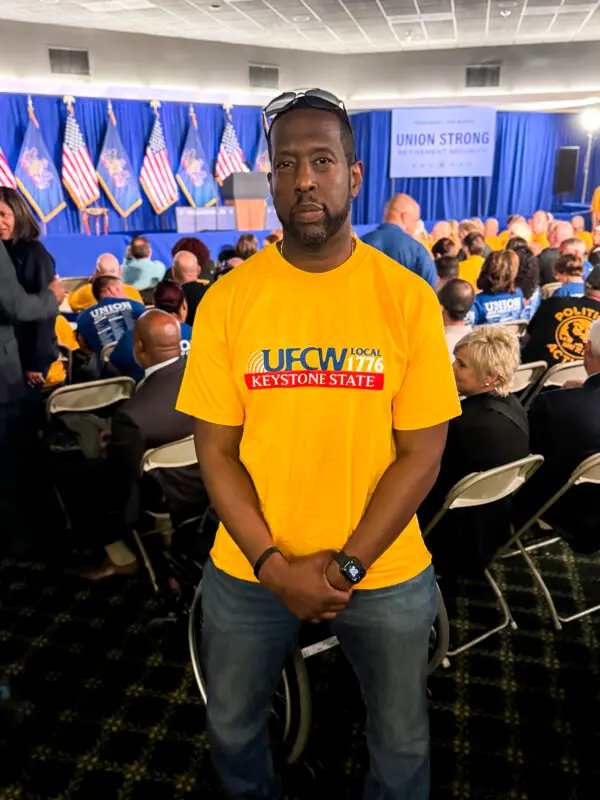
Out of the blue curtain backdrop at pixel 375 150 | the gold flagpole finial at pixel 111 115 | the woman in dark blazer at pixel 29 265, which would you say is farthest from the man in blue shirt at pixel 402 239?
the gold flagpole finial at pixel 111 115

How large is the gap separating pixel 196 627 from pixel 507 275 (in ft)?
10.2

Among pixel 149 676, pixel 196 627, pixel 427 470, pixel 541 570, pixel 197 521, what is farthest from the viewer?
pixel 541 570

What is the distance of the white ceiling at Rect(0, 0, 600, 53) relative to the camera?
8570 millimetres

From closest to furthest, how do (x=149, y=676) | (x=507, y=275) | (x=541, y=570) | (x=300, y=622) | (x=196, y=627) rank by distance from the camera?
(x=300, y=622) → (x=196, y=627) → (x=149, y=676) → (x=541, y=570) → (x=507, y=275)

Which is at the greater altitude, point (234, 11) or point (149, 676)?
point (234, 11)

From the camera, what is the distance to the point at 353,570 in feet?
3.93

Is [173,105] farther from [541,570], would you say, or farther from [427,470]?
[427,470]

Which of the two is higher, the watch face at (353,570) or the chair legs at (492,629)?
the watch face at (353,570)

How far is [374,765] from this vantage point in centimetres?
138

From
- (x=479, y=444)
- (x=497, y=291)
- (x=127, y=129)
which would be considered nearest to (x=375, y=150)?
(x=127, y=129)

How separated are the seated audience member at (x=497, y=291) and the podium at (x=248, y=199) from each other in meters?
6.78

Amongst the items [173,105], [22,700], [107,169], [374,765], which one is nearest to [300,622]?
[374,765]

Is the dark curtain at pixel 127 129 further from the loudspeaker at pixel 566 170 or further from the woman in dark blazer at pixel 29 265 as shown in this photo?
the woman in dark blazer at pixel 29 265

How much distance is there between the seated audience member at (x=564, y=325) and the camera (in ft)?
11.3
